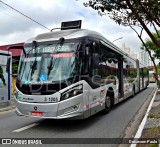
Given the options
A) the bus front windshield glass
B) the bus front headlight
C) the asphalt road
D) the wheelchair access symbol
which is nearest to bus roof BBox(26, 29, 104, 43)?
the bus front windshield glass

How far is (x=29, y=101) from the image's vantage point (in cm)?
741

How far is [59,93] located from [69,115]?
28.3 inches

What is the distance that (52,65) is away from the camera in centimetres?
742

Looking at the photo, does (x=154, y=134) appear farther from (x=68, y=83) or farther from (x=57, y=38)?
(x=57, y=38)

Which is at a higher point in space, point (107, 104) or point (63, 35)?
point (63, 35)

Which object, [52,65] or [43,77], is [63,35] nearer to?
[52,65]

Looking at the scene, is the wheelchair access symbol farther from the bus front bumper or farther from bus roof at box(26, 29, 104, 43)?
bus roof at box(26, 29, 104, 43)

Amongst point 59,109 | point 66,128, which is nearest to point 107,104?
point 66,128

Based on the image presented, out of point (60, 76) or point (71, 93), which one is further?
point (60, 76)

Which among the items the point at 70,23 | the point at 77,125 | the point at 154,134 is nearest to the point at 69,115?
the point at 77,125

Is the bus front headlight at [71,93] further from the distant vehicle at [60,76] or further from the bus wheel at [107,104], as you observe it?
the bus wheel at [107,104]

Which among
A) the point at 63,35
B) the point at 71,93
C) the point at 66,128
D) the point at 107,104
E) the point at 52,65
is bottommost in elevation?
the point at 66,128

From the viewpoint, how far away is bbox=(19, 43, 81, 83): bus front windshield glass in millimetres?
7289

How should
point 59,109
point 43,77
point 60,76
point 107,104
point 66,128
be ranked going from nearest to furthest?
point 59,109 → point 60,76 → point 43,77 → point 66,128 → point 107,104
